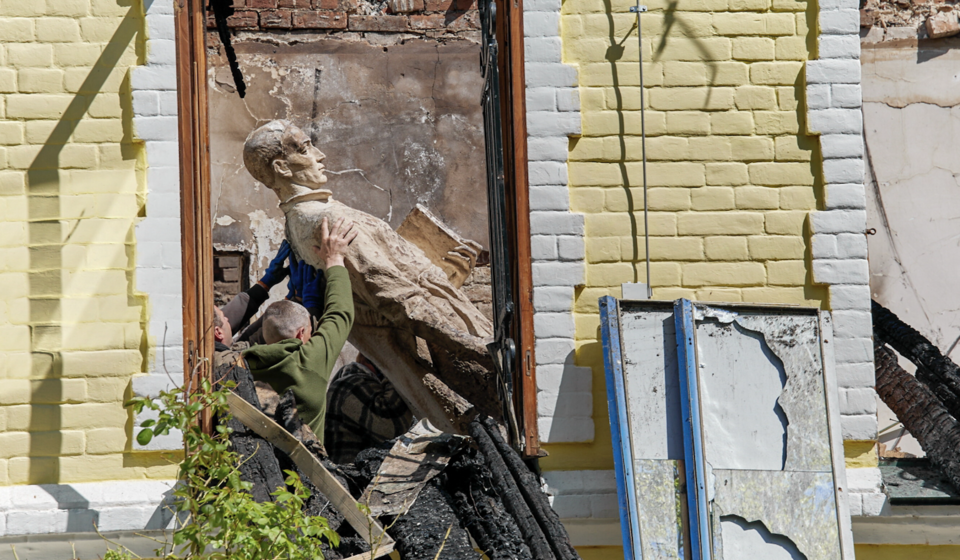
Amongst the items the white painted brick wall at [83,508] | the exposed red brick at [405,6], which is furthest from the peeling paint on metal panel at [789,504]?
the exposed red brick at [405,6]

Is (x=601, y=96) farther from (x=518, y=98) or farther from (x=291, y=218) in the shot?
(x=291, y=218)

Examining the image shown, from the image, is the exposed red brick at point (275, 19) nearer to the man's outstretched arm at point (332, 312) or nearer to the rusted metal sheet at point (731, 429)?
the man's outstretched arm at point (332, 312)

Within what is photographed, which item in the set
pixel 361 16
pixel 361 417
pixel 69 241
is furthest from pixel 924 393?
pixel 361 16

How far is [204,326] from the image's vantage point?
475cm

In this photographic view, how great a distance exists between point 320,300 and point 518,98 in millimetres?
1990

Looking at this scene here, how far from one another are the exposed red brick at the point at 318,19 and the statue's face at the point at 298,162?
4.27 metres

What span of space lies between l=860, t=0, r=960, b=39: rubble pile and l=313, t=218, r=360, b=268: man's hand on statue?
18.1 ft

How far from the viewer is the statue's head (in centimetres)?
612

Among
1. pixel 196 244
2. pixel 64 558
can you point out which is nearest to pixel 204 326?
pixel 196 244

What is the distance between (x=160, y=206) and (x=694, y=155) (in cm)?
251

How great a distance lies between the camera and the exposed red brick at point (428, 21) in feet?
33.7

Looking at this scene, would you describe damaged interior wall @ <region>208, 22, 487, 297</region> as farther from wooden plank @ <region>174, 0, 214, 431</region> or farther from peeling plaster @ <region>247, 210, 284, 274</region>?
wooden plank @ <region>174, 0, 214, 431</region>

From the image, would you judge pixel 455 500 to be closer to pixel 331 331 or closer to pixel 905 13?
pixel 331 331

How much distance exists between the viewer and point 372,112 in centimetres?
1028
